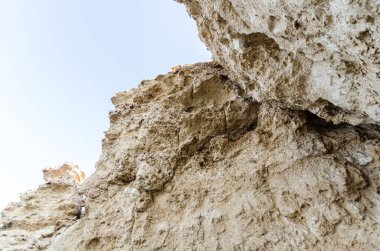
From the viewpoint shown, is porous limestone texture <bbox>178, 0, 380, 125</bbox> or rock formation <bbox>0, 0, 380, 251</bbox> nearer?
porous limestone texture <bbox>178, 0, 380, 125</bbox>

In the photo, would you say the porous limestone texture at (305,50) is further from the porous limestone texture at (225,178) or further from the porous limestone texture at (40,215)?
the porous limestone texture at (40,215)

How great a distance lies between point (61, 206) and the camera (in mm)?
6910

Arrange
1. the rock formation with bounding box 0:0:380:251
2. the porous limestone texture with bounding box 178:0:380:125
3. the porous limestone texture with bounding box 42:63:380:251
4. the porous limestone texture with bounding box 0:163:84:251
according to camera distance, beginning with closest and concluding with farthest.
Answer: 1. the porous limestone texture with bounding box 178:0:380:125
2. the rock formation with bounding box 0:0:380:251
3. the porous limestone texture with bounding box 42:63:380:251
4. the porous limestone texture with bounding box 0:163:84:251

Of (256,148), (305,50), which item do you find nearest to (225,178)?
(256,148)

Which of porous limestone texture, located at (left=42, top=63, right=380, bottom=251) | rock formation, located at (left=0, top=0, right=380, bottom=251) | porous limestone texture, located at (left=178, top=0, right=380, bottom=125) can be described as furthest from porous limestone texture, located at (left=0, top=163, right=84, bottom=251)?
porous limestone texture, located at (left=178, top=0, right=380, bottom=125)

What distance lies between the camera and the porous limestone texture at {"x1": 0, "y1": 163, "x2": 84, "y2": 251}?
6012 mm

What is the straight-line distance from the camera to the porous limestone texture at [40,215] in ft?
19.7

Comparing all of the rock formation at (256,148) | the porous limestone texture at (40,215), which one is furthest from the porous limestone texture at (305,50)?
the porous limestone texture at (40,215)

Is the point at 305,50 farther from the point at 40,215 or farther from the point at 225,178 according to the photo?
the point at 40,215

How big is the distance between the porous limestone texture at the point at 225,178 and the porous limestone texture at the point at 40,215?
605 millimetres

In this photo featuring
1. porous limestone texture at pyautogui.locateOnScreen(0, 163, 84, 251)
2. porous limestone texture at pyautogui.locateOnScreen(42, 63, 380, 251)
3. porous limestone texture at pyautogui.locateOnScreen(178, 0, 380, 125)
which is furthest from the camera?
porous limestone texture at pyautogui.locateOnScreen(0, 163, 84, 251)

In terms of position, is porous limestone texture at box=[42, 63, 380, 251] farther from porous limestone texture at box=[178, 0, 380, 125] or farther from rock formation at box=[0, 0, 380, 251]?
porous limestone texture at box=[178, 0, 380, 125]

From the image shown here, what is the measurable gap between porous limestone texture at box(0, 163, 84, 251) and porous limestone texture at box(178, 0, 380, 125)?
487cm

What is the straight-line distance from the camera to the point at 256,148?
5547mm
